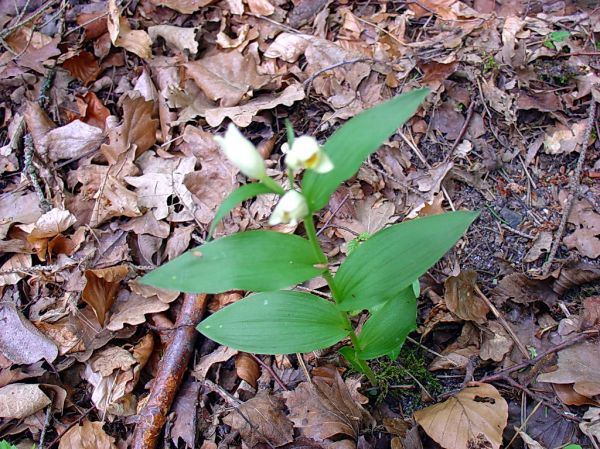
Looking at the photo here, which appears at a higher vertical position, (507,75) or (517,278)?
(507,75)

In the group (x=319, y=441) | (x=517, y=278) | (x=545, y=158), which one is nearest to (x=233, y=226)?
(x=319, y=441)

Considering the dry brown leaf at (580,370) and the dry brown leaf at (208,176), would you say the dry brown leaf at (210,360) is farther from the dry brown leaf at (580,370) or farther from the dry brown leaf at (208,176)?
the dry brown leaf at (580,370)

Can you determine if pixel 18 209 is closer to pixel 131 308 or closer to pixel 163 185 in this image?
pixel 163 185

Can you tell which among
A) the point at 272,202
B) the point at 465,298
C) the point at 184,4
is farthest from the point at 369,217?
the point at 184,4

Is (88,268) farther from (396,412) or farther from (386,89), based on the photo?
(386,89)

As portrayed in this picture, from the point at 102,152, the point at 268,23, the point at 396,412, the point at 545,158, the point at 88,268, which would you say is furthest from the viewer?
the point at 268,23

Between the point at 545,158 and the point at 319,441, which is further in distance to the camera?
the point at 545,158
